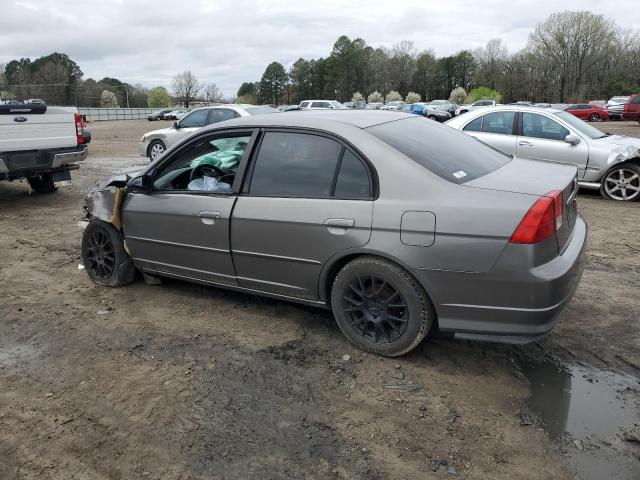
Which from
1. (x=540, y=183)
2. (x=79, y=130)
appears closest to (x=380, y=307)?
(x=540, y=183)

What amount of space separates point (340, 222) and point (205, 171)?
163cm

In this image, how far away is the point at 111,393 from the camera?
10.8ft

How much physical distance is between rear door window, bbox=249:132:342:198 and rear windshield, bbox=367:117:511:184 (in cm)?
36

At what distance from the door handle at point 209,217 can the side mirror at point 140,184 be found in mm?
700

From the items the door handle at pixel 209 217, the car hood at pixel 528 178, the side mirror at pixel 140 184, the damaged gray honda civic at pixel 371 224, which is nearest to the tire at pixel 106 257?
the damaged gray honda civic at pixel 371 224

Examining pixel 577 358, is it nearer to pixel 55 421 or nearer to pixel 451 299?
pixel 451 299

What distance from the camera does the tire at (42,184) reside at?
32.7 feet

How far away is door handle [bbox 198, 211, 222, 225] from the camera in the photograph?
4043 millimetres

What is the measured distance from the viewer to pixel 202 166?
455 cm

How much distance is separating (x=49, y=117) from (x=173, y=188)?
523 centimetres

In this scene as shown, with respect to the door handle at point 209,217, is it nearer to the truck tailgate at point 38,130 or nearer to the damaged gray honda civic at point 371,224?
the damaged gray honda civic at point 371,224

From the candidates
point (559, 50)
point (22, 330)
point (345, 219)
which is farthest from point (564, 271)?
point (559, 50)

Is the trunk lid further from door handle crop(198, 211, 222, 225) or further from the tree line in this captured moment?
the tree line

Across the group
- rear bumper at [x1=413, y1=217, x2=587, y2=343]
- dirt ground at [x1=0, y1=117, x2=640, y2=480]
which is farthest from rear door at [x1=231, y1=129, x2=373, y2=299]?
rear bumper at [x1=413, y1=217, x2=587, y2=343]
